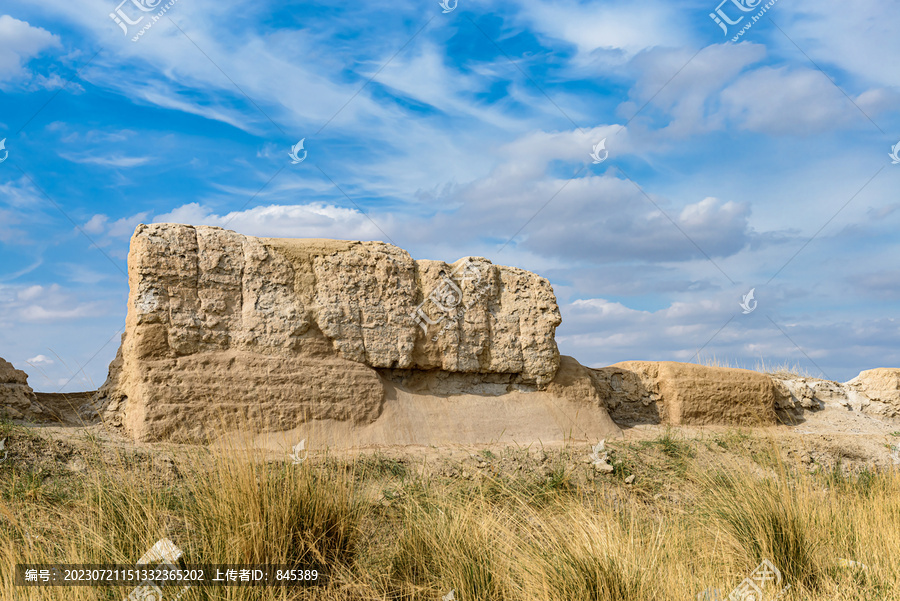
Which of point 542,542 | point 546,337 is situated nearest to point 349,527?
point 542,542

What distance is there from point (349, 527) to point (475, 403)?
612 centimetres

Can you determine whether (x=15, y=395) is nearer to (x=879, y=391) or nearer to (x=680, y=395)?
(x=680, y=395)

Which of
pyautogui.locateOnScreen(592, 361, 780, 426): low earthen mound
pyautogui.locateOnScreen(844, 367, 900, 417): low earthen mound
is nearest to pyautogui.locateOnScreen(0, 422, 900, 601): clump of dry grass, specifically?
pyautogui.locateOnScreen(592, 361, 780, 426): low earthen mound

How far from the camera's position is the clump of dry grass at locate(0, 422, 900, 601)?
13.6ft

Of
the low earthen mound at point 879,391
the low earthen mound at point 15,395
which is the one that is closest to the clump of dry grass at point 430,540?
the low earthen mound at point 15,395

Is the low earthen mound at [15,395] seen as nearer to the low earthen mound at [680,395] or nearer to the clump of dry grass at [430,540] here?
the clump of dry grass at [430,540]

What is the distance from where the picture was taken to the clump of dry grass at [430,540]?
415 centimetres

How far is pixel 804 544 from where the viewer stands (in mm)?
5426

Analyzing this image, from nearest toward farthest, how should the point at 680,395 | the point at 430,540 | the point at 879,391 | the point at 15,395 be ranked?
the point at 430,540 < the point at 15,395 < the point at 680,395 < the point at 879,391

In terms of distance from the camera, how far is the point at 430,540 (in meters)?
4.77

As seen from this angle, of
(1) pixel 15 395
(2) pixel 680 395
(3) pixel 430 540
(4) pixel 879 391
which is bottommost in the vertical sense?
(3) pixel 430 540

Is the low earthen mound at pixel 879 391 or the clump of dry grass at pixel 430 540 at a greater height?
the low earthen mound at pixel 879 391

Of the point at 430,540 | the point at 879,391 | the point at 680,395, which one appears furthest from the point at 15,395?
the point at 879,391

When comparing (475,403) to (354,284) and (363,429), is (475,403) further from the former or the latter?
(354,284)
